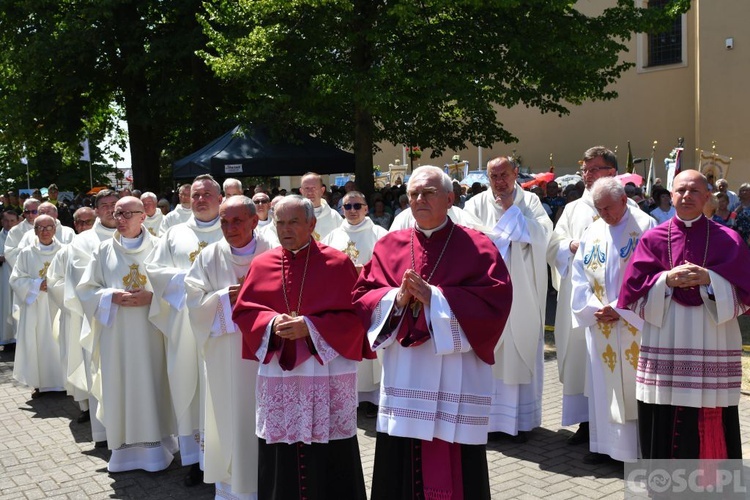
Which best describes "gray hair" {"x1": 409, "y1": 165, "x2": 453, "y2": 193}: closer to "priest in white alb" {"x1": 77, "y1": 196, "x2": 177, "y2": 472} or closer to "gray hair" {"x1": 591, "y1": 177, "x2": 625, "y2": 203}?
"gray hair" {"x1": 591, "y1": 177, "x2": 625, "y2": 203}

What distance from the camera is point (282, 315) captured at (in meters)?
4.70

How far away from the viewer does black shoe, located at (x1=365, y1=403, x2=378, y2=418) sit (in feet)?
26.2

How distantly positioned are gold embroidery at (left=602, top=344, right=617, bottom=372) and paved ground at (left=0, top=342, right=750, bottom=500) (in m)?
0.78

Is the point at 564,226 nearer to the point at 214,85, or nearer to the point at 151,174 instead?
the point at 214,85

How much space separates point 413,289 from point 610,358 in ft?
8.21

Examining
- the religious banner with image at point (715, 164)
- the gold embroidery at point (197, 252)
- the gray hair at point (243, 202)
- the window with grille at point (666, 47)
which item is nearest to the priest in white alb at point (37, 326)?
the gold embroidery at point (197, 252)

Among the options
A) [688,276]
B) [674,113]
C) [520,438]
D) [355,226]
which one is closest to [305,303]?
[688,276]

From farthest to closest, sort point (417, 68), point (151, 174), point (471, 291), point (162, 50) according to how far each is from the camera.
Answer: point (151, 174) < point (162, 50) < point (417, 68) < point (471, 291)

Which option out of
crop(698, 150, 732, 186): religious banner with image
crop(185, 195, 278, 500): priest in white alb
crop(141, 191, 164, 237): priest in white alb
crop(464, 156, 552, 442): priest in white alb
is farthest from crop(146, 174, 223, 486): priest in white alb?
crop(698, 150, 732, 186): religious banner with image

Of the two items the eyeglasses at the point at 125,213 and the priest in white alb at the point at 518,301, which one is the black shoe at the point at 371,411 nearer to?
the priest in white alb at the point at 518,301

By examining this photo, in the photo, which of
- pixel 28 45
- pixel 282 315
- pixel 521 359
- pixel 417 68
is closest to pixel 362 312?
pixel 282 315

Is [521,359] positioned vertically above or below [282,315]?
below

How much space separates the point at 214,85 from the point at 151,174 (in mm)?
3659

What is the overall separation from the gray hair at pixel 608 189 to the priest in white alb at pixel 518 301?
1072 millimetres
